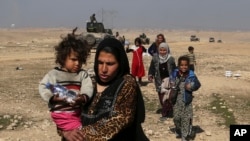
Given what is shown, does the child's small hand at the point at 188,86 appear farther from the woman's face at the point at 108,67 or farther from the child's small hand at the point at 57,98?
the woman's face at the point at 108,67

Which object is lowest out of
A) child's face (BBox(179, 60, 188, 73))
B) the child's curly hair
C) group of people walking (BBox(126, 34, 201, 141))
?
group of people walking (BBox(126, 34, 201, 141))

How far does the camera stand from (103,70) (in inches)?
108

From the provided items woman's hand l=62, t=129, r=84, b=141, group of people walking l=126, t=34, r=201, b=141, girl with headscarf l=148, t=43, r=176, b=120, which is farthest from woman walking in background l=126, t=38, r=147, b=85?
woman's hand l=62, t=129, r=84, b=141

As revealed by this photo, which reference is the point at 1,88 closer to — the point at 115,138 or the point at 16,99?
the point at 16,99

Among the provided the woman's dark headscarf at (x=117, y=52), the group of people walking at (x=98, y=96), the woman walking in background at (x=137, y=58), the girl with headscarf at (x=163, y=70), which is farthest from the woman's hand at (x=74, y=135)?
the woman walking in background at (x=137, y=58)

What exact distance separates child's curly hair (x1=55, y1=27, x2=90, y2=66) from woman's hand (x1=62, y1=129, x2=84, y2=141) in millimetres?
598

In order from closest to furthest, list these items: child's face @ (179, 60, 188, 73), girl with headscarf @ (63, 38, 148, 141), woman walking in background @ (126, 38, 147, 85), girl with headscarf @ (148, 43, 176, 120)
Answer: girl with headscarf @ (63, 38, 148, 141), child's face @ (179, 60, 188, 73), girl with headscarf @ (148, 43, 176, 120), woman walking in background @ (126, 38, 147, 85)

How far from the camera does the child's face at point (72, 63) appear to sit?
10.6ft

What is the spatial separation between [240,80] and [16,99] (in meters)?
7.56

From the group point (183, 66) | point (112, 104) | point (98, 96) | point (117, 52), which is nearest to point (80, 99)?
point (98, 96)

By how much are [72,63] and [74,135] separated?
2.08 feet

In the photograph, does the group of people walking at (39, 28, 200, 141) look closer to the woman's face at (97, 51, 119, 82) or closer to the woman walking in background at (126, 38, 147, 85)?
the woman's face at (97, 51, 119, 82)

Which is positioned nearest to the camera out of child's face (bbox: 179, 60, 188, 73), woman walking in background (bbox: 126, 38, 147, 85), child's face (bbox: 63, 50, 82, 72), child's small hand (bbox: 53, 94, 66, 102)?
child's small hand (bbox: 53, 94, 66, 102)

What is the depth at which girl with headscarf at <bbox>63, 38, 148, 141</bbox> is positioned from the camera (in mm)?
2693
